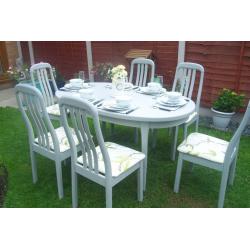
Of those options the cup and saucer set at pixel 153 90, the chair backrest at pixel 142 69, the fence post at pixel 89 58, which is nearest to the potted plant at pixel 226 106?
the chair backrest at pixel 142 69

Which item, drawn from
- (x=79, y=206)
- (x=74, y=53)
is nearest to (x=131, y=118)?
(x=79, y=206)

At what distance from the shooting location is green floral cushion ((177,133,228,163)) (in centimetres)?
206

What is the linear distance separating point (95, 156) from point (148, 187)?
0.88 m

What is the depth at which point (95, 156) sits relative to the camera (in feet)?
5.95

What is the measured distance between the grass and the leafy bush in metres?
0.67

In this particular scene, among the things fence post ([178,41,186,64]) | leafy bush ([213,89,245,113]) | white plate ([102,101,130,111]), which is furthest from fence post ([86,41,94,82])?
white plate ([102,101,130,111])

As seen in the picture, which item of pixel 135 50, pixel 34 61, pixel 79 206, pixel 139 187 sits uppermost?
pixel 135 50

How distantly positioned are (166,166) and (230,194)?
2.35 feet

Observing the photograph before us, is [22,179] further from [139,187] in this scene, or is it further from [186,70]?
[186,70]

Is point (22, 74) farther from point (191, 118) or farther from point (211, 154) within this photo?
point (211, 154)

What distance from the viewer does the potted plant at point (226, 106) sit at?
12.0 feet

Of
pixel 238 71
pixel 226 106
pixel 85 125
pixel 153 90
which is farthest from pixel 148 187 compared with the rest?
pixel 238 71

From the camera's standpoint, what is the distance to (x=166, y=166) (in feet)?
9.28

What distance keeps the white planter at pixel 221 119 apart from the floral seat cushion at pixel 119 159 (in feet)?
6.56
